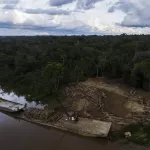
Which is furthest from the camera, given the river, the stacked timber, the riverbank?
the stacked timber

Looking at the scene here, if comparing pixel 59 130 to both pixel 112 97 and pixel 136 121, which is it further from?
pixel 112 97

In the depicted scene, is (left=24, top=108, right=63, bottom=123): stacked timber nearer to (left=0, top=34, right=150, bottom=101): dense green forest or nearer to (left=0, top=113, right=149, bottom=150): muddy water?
(left=0, top=113, right=149, bottom=150): muddy water

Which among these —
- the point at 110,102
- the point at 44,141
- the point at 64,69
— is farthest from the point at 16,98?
the point at 110,102

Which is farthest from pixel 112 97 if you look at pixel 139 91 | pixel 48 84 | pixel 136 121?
pixel 48 84

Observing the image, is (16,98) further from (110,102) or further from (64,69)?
(110,102)

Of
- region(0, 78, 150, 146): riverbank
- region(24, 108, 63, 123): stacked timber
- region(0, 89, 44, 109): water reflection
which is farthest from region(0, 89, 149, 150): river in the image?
region(0, 89, 44, 109): water reflection

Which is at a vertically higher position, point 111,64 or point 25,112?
point 111,64

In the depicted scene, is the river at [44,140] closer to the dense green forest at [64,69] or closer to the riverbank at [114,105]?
the riverbank at [114,105]
